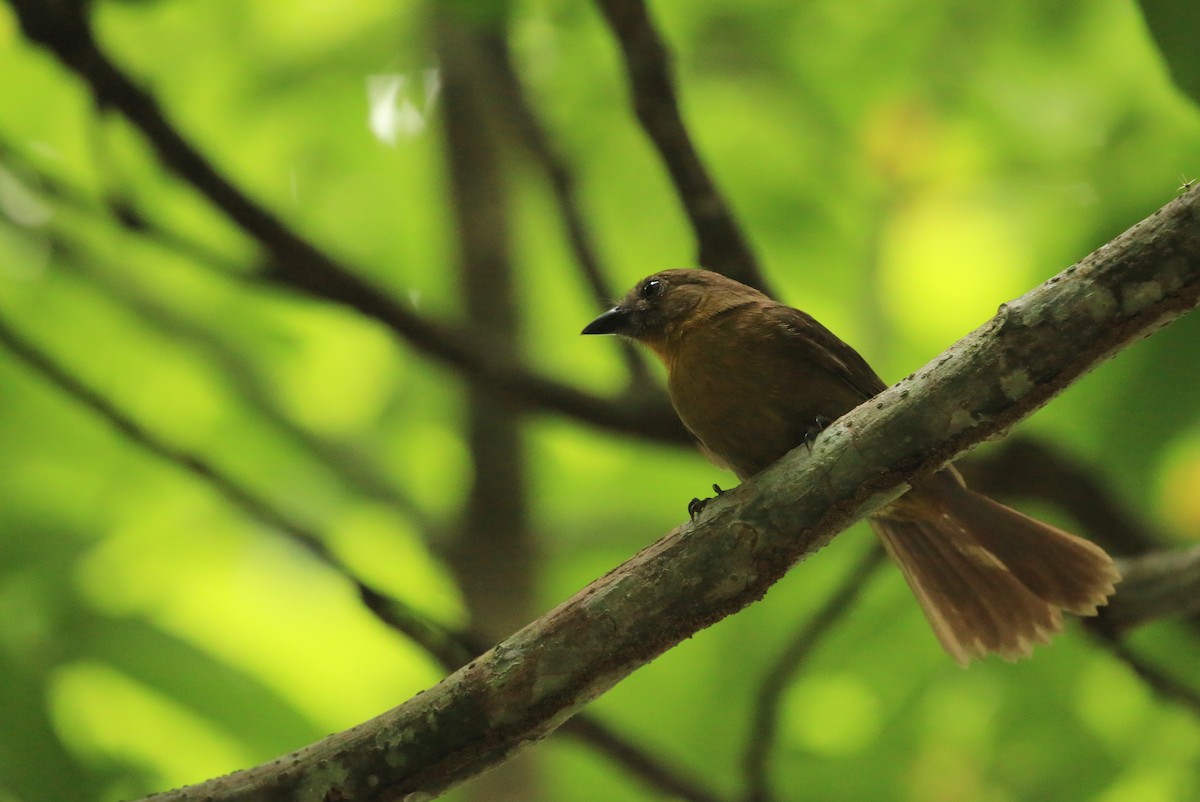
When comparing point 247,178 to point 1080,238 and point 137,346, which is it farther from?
point 1080,238

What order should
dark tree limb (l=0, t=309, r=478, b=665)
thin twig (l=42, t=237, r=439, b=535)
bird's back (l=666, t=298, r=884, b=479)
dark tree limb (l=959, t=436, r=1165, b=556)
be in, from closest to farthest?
dark tree limb (l=0, t=309, r=478, b=665)
bird's back (l=666, t=298, r=884, b=479)
dark tree limb (l=959, t=436, r=1165, b=556)
thin twig (l=42, t=237, r=439, b=535)

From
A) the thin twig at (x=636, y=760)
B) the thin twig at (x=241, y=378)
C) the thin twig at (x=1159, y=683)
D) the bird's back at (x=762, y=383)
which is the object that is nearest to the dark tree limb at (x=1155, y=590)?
the thin twig at (x=1159, y=683)

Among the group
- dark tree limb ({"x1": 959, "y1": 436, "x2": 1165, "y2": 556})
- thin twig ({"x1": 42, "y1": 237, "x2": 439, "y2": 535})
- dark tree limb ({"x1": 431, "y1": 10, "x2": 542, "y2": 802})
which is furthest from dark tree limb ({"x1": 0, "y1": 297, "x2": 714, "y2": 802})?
dark tree limb ({"x1": 959, "y1": 436, "x2": 1165, "y2": 556})

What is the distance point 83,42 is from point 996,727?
324cm

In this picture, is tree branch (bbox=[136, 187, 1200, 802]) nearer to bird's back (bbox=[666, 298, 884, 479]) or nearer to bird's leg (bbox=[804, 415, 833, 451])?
bird's leg (bbox=[804, 415, 833, 451])

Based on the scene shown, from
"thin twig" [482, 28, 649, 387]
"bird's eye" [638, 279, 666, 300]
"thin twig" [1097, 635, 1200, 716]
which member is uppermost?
"thin twig" [482, 28, 649, 387]

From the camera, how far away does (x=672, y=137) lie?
11.5 ft

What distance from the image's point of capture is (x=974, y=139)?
196 inches

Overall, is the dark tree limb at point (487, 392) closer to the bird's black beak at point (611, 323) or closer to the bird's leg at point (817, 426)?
the bird's black beak at point (611, 323)

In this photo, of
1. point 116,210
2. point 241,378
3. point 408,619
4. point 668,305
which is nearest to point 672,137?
point 668,305

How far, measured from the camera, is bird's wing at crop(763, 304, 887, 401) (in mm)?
3428

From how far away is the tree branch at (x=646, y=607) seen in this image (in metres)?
2.36

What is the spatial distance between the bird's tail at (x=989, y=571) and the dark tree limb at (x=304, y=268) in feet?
2.81

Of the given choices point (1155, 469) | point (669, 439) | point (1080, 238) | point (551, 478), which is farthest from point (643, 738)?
point (1080, 238)
